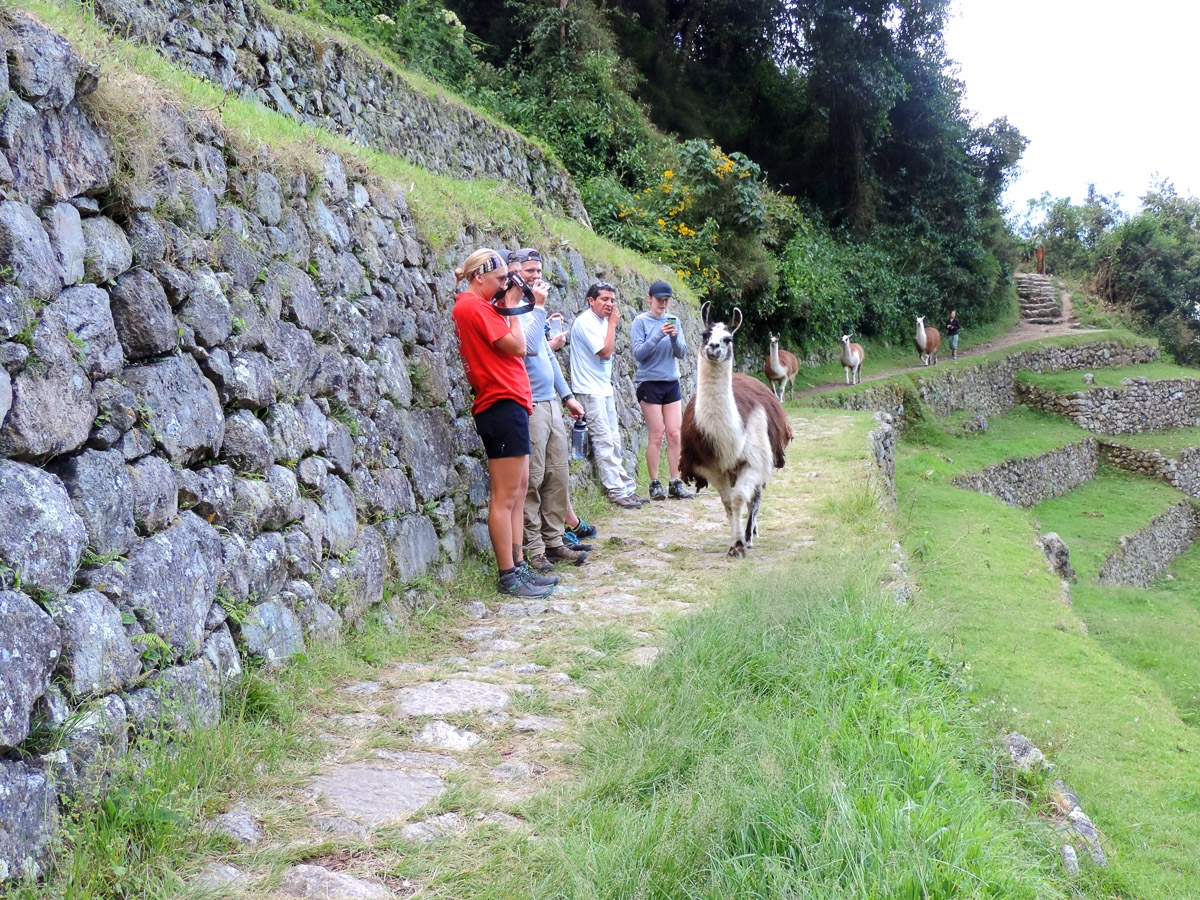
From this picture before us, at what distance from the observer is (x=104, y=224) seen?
304cm

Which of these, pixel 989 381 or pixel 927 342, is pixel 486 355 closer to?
pixel 927 342

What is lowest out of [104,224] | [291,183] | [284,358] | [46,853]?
[46,853]

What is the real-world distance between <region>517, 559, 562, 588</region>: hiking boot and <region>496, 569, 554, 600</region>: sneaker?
0.04m

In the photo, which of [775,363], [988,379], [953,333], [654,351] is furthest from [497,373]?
[953,333]

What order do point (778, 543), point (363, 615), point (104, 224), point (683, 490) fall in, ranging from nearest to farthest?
point (104, 224) → point (363, 615) → point (778, 543) → point (683, 490)

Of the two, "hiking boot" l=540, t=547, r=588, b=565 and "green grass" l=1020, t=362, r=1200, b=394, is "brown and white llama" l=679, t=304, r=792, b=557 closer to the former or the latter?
"hiking boot" l=540, t=547, r=588, b=565

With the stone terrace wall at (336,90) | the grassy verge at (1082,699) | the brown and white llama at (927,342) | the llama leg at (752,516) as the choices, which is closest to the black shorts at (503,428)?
the llama leg at (752,516)

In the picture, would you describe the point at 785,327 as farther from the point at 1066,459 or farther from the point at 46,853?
the point at 46,853

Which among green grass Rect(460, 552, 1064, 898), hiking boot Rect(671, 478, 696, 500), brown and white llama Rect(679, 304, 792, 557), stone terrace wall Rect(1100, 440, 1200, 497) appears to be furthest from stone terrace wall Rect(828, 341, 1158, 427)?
green grass Rect(460, 552, 1064, 898)

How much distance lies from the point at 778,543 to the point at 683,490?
199 centimetres

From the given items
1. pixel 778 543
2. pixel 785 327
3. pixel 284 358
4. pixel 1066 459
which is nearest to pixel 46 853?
pixel 284 358

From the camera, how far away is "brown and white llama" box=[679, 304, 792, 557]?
6582 mm

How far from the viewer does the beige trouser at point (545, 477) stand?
19.1 ft

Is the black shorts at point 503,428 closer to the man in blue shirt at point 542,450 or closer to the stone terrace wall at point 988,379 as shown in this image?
the man in blue shirt at point 542,450
